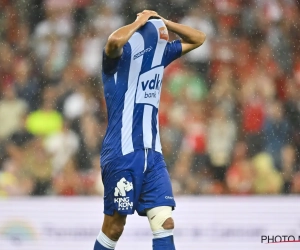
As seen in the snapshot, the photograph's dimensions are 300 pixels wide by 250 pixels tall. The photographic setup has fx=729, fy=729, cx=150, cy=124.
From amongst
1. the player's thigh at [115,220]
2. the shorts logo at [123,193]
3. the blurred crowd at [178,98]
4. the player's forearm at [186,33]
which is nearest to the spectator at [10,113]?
the blurred crowd at [178,98]

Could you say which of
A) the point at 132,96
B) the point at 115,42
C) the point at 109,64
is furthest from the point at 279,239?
the point at 115,42

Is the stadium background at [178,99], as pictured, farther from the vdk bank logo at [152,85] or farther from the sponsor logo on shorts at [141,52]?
the sponsor logo on shorts at [141,52]

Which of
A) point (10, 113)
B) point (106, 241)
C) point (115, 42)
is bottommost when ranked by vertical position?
point (106, 241)

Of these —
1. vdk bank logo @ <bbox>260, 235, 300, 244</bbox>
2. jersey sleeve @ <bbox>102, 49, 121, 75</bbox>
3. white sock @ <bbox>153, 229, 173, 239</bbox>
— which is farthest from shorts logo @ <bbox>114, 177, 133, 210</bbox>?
vdk bank logo @ <bbox>260, 235, 300, 244</bbox>

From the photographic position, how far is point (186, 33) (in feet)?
17.7

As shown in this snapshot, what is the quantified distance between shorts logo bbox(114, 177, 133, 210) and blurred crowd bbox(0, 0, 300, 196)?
3332 millimetres

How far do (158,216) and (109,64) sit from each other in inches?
42.5

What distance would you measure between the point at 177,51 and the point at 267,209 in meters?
2.86

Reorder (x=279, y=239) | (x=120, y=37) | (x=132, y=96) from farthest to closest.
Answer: (x=279, y=239)
(x=132, y=96)
(x=120, y=37)

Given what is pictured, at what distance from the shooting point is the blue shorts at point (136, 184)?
4934 millimetres

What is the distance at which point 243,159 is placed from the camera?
8.55 meters

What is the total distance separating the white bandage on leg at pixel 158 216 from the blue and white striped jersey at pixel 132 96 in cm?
44

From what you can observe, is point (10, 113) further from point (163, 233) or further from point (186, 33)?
point (163, 233)

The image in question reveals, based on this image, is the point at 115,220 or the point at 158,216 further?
the point at 115,220
